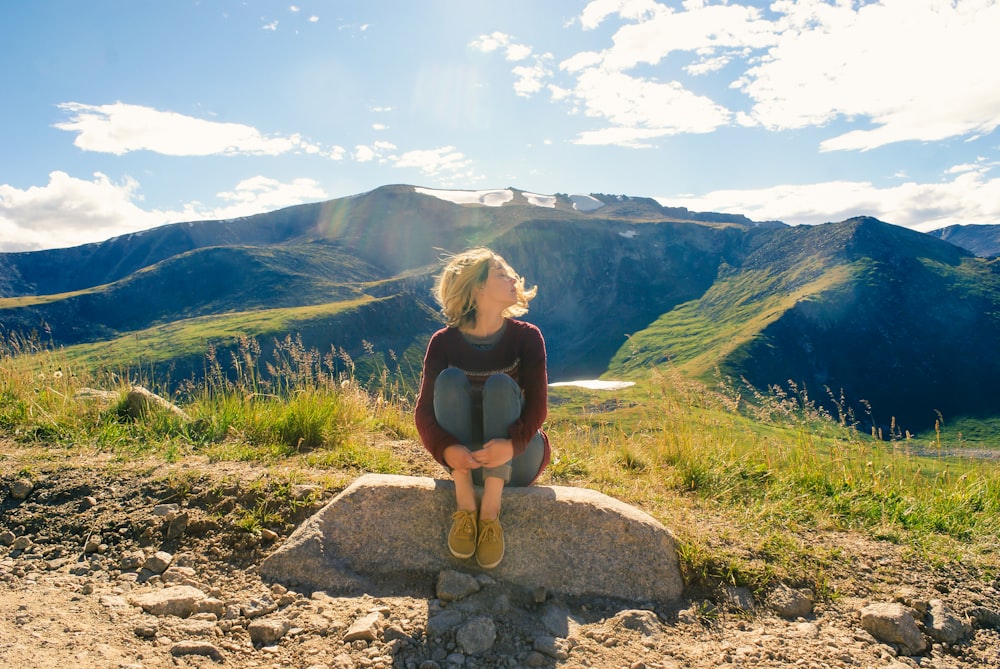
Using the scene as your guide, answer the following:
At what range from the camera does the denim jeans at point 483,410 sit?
3713 mm

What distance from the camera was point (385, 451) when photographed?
554 cm

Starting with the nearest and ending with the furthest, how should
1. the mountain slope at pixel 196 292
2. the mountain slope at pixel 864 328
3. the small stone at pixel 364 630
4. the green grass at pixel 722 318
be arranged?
1. the small stone at pixel 364 630
2. the mountain slope at pixel 864 328
3. the mountain slope at pixel 196 292
4. the green grass at pixel 722 318

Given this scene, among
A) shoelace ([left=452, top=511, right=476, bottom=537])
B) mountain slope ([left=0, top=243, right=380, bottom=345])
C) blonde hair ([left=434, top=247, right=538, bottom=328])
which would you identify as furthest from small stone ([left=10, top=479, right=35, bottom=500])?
mountain slope ([left=0, top=243, right=380, bottom=345])

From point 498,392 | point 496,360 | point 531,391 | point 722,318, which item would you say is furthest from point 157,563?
point 722,318

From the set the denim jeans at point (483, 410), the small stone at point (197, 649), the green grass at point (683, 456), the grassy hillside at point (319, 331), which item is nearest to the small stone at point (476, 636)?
the denim jeans at point (483, 410)

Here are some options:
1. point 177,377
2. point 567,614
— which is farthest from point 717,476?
point 177,377

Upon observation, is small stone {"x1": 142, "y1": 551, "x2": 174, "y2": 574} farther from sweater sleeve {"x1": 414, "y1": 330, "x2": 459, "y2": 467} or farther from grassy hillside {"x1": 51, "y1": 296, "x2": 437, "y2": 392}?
grassy hillside {"x1": 51, "y1": 296, "x2": 437, "y2": 392}

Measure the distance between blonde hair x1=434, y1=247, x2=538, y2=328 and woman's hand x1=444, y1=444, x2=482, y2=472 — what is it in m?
0.99

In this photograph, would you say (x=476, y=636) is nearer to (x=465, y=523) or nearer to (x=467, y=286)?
(x=465, y=523)

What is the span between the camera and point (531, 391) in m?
4.05

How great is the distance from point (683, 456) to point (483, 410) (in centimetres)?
284

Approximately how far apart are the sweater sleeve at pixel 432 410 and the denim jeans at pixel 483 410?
0.07 metres

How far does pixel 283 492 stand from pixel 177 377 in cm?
7496

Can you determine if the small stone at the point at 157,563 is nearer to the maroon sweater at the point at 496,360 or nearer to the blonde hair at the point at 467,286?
the maroon sweater at the point at 496,360
